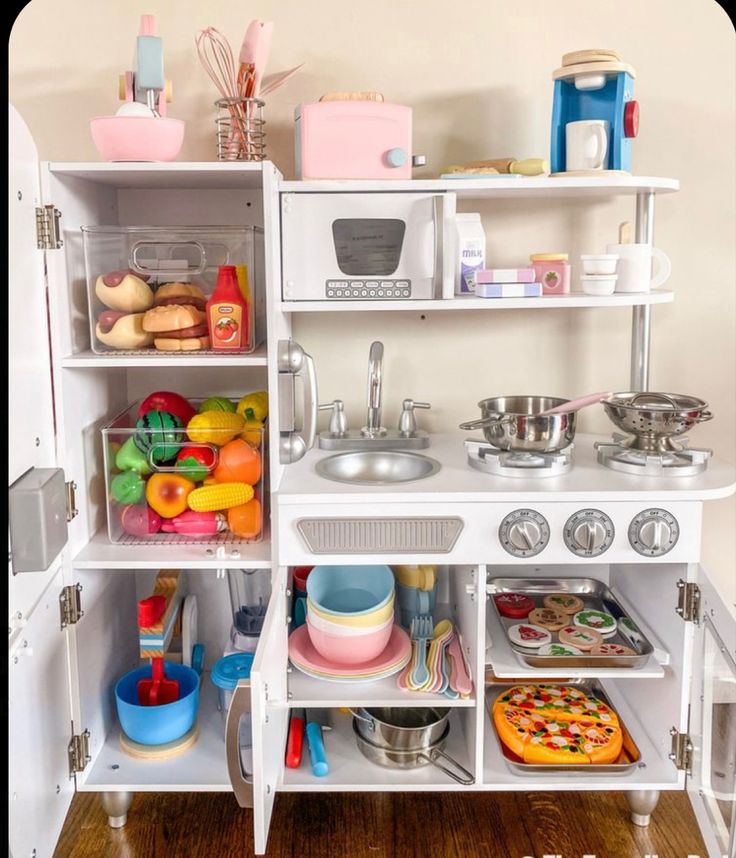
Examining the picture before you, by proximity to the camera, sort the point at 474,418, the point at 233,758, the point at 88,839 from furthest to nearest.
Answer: the point at 474,418 → the point at 88,839 → the point at 233,758

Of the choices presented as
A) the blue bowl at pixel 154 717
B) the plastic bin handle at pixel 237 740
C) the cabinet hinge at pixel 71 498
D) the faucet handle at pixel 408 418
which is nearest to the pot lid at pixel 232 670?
the blue bowl at pixel 154 717

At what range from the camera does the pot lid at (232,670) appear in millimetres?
2037

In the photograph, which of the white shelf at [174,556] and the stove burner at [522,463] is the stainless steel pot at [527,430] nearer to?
the stove burner at [522,463]

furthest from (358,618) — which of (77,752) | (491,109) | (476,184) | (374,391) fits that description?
(491,109)

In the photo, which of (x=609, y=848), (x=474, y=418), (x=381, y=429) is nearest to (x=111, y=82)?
(x=381, y=429)

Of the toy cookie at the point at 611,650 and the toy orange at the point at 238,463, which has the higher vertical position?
the toy orange at the point at 238,463

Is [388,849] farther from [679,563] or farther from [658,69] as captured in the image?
[658,69]

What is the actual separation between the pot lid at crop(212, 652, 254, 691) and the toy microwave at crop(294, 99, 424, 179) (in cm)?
108

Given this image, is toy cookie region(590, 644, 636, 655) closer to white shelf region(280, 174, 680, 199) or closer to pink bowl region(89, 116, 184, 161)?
white shelf region(280, 174, 680, 199)

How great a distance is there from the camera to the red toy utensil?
2046mm

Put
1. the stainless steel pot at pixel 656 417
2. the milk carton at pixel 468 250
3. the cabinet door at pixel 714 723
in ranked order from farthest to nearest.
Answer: the milk carton at pixel 468 250 → the stainless steel pot at pixel 656 417 → the cabinet door at pixel 714 723

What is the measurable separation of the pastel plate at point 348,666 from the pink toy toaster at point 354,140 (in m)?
1.00

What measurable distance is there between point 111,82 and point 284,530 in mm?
1118

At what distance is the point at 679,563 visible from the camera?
1865 millimetres
